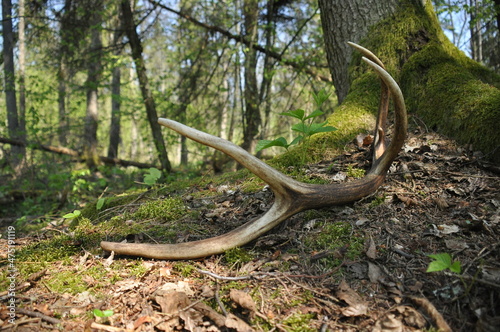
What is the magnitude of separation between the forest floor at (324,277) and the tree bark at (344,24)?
2.23m

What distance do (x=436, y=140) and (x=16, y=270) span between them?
3.64m

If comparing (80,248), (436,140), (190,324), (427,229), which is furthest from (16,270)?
(436,140)

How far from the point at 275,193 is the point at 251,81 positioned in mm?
6482

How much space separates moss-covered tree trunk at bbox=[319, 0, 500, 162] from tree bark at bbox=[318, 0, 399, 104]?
12 millimetres

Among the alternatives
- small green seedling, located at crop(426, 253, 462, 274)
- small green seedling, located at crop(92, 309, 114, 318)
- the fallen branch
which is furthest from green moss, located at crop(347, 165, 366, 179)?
the fallen branch

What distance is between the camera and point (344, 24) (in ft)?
13.1

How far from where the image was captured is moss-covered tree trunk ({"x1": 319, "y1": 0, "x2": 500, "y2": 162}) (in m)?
2.70

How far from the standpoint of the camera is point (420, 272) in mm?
1624

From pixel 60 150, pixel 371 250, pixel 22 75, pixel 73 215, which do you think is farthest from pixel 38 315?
pixel 22 75

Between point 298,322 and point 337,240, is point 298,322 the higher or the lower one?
the lower one

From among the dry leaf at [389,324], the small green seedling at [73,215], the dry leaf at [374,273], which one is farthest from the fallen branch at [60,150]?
the dry leaf at [389,324]

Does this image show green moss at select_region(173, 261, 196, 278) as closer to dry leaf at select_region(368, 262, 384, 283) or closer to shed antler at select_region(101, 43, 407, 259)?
shed antler at select_region(101, 43, 407, 259)

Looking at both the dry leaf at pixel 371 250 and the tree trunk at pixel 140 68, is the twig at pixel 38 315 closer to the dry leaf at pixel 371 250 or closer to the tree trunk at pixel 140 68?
the dry leaf at pixel 371 250

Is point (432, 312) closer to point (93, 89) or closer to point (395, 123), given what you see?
point (395, 123)
